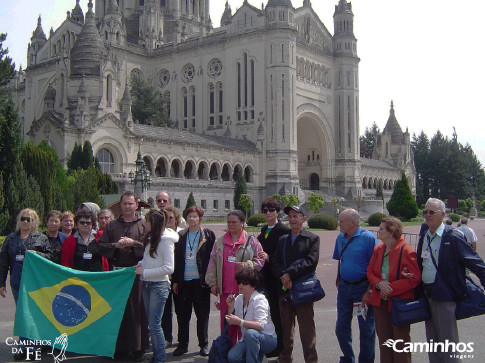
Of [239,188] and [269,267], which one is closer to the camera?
[269,267]

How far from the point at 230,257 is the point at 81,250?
7.85 ft

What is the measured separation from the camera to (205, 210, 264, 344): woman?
26.6 feet

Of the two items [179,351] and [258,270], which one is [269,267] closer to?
[258,270]

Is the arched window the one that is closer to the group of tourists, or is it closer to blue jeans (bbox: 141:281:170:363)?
the group of tourists

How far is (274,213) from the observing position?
27.8ft

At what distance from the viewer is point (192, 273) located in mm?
8898

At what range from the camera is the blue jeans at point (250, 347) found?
6.85 metres

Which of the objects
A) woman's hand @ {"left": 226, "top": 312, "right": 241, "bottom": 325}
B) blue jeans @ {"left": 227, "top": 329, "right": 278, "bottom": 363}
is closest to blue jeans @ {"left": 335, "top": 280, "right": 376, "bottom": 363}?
blue jeans @ {"left": 227, "top": 329, "right": 278, "bottom": 363}

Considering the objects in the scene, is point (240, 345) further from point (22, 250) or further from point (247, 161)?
point (247, 161)

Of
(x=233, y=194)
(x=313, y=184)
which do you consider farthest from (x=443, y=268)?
(x=313, y=184)

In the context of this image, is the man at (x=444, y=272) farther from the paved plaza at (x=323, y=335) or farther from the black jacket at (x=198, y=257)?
the black jacket at (x=198, y=257)

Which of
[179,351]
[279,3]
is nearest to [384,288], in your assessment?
[179,351]

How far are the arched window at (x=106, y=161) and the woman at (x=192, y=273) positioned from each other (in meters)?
37.2

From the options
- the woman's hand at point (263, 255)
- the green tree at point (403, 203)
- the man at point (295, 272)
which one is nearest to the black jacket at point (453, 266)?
the man at point (295, 272)
